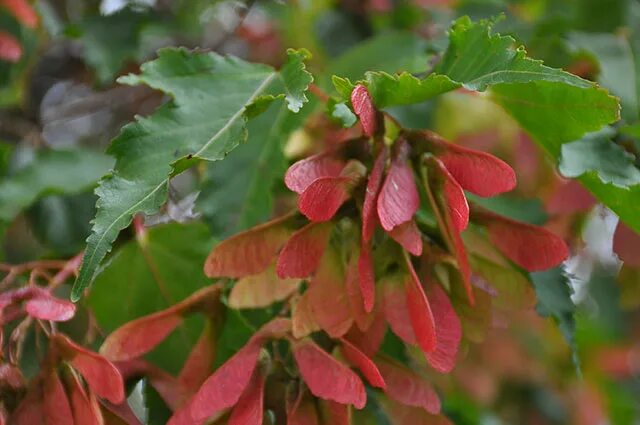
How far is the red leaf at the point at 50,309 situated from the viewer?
1.55ft

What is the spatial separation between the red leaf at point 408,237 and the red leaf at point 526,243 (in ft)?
0.26

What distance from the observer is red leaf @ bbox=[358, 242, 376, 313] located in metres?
0.45

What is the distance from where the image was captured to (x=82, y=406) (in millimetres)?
470

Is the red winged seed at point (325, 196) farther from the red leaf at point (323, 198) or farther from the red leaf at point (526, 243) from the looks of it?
the red leaf at point (526, 243)

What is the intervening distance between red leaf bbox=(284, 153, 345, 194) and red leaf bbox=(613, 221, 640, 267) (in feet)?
0.69

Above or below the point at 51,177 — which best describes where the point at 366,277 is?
above

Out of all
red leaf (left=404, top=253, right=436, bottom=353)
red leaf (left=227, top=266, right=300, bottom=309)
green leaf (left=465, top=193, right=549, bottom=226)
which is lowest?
green leaf (left=465, top=193, right=549, bottom=226)

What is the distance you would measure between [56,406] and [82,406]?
1cm

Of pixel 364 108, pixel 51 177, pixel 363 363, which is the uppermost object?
pixel 364 108

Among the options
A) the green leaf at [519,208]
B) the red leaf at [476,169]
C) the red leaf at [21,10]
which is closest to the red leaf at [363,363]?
the red leaf at [476,169]

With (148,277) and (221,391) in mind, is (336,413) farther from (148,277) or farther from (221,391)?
(148,277)

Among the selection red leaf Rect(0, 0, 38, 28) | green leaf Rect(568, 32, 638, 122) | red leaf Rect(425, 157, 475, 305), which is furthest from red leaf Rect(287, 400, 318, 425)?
red leaf Rect(0, 0, 38, 28)

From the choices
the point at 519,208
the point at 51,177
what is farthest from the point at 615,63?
the point at 51,177

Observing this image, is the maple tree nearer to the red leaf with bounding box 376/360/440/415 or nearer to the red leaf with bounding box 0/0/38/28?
the red leaf with bounding box 376/360/440/415
